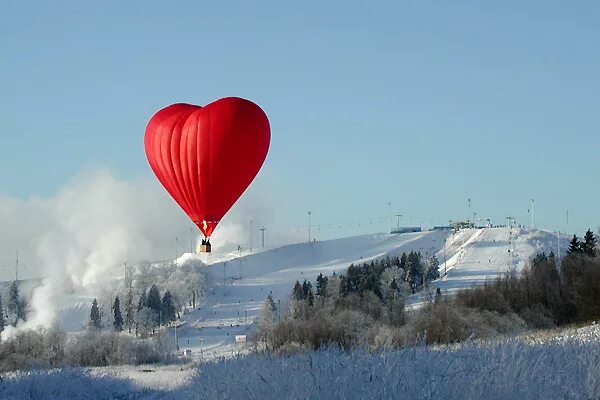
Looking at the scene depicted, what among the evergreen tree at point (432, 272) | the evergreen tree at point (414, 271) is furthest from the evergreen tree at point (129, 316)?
the evergreen tree at point (432, 272)

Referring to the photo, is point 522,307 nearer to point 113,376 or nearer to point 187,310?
point 113,376

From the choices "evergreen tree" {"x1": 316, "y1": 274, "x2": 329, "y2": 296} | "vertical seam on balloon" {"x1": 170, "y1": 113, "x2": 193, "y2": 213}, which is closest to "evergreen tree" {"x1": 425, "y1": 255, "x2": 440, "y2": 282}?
"evergreen tree" {"x1": 316, "y1": 274, "x2": 329, "y2": 296}

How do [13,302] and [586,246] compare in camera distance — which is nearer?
[586,246]

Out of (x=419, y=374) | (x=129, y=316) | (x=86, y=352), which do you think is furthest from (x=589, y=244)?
(x=419, y=374)

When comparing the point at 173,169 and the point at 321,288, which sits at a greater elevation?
the point at 173,169

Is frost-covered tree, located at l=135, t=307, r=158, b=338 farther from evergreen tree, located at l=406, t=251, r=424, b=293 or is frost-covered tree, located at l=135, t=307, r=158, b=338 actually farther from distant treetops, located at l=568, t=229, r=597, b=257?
distant treetops, located at l=568, t=229, r=597, b=257

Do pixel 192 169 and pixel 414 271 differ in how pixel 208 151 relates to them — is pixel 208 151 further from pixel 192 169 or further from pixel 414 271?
pixel 414 271
